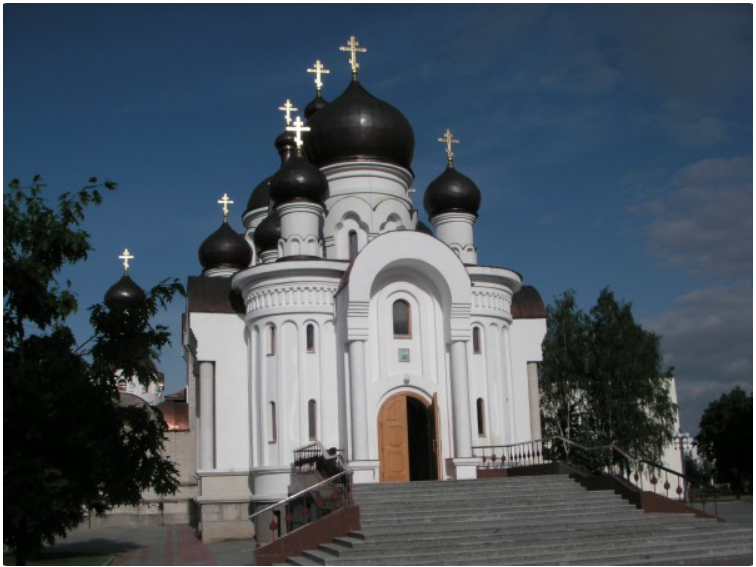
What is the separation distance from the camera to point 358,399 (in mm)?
20297

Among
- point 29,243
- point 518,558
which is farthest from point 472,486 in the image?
point 29,243

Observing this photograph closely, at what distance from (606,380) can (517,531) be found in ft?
56.9

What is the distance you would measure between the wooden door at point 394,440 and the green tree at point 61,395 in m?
8.40

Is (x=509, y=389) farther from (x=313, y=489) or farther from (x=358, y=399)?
(x=313, y=489)

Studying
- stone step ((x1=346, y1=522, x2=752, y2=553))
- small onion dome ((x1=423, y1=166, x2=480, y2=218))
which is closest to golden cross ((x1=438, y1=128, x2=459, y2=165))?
small onion dome ((x1=423, y1=166, x2=480, y2=218))

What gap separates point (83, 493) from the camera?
1144 centimetres

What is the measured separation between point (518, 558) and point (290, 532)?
3957 millimetres

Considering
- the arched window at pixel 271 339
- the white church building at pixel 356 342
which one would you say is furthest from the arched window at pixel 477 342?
the arched window at pixel 271 339

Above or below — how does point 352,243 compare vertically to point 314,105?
below

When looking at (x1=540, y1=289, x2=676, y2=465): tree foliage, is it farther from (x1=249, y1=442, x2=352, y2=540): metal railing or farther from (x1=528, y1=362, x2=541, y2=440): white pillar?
(x1=249, y1=442, x2=352, y2=540): metal railing

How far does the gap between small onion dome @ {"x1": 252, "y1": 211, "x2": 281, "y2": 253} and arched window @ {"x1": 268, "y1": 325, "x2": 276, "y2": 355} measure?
19.5 feet

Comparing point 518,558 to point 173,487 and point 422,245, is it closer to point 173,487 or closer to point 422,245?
point 173,487

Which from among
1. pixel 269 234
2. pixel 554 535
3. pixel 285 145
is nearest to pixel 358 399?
pixel 554 535

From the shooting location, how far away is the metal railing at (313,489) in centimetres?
1602
